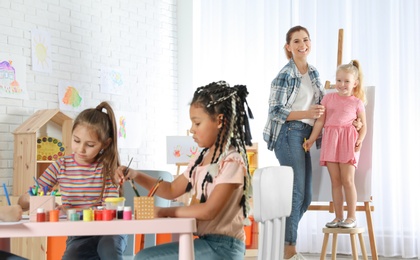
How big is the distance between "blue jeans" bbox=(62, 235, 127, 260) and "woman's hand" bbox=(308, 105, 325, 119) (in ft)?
6.27

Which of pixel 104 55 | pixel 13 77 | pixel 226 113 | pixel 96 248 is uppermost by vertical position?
pixel 104 55

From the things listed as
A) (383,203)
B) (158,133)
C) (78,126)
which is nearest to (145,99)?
(158,133)

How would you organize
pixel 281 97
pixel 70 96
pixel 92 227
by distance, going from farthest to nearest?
pixel 70 96, pixel 281 97, pixel 92 227

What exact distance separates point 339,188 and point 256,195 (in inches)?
111

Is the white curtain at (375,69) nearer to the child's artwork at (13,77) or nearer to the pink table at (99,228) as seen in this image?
the child's artwork at (13,77)

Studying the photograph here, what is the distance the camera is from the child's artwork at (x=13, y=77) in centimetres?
515

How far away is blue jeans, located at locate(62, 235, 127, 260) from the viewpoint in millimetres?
→ 2455

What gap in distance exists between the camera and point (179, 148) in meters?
6.30

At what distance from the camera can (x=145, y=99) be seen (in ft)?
22.2

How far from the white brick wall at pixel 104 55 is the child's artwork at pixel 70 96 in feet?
0.17

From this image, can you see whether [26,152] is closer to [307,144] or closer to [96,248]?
[307,144]

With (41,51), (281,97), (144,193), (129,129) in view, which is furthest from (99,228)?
(129,129)

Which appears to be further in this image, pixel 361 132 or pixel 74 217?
pixel 361 132

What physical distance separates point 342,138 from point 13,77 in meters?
2.46
